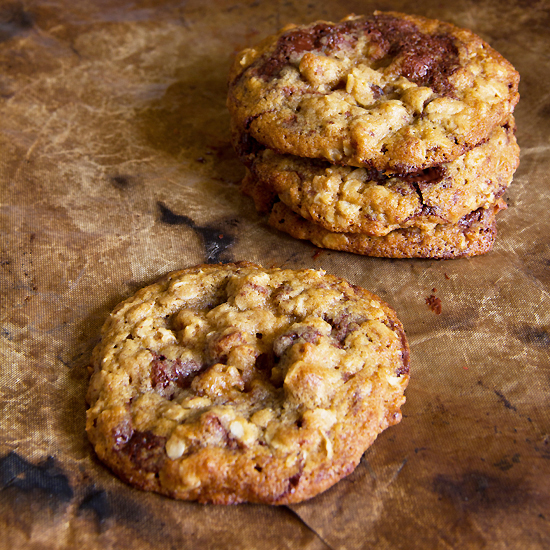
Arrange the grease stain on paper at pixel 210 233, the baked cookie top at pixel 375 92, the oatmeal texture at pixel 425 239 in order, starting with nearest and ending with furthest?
A: the baked cookie top at pixel 375 92 → the oatmeal texture at pixel 425 239 → the grease stain on paper at pixel 210 233

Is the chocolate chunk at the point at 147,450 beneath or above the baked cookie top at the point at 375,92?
beneath

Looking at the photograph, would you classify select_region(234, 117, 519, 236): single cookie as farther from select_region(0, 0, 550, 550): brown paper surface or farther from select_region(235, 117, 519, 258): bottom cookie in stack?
select_region(0, 0, 550, 550): brown paper surface

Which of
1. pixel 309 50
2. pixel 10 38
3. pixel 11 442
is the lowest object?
pixel 11 442

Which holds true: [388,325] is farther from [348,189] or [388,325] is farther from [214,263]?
[214,263]

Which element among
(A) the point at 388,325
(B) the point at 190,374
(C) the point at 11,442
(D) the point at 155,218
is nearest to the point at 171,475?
(B) the point at 190,374

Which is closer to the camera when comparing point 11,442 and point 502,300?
point 11,442

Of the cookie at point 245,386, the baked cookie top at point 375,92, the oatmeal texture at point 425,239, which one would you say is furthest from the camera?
the oatmeal texture at point 425,239

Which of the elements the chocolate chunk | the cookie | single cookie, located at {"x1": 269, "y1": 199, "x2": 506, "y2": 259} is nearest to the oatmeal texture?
single cookie, located at {"x1": 269, "y1": 199, "x2": 506, "y2": 259}

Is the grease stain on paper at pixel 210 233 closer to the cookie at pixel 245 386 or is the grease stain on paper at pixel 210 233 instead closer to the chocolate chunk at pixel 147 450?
the cookie at pixel 245 386

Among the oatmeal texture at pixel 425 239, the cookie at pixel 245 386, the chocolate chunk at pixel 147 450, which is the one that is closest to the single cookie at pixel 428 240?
the oatmeal texture at pixel 425 239
